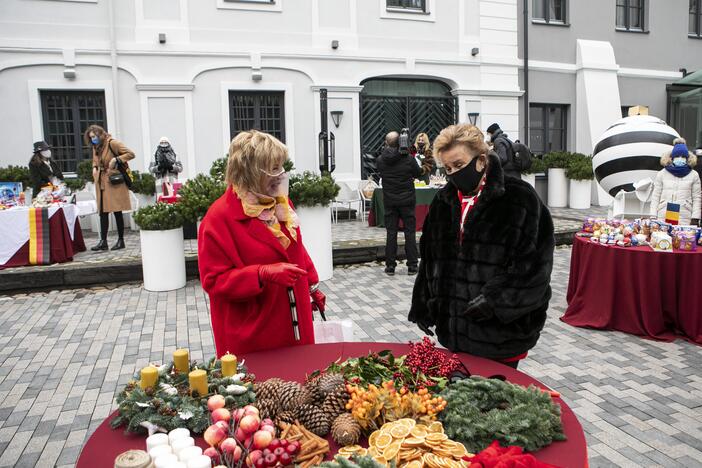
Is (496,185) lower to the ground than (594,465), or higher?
higher

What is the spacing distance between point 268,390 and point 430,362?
613 mm

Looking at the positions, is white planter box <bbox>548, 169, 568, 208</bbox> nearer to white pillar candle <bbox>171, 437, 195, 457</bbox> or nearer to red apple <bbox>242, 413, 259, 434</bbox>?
red apple <bbox>242, 413, 259, 434</bbox>

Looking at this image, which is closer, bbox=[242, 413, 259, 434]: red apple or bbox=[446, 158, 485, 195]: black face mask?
bbox=[242, 413, 259, 434]: red apple

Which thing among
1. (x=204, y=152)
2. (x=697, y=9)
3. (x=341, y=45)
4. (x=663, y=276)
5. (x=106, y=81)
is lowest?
(x=663, y=276)

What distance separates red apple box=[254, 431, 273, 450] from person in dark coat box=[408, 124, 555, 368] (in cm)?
121

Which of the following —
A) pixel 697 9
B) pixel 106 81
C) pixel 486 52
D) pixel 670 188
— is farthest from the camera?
pixel 697 9

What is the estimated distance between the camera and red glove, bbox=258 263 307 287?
2.46 m

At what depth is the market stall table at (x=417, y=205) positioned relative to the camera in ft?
37.3

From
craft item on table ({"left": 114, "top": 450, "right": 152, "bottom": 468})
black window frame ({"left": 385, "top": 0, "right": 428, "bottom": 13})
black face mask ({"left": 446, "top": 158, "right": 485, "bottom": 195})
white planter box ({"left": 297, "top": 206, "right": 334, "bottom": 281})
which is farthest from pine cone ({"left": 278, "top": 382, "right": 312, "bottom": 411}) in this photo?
black window frame ({"left": 385, "top": 0, "right": 428, "bottom": 13})

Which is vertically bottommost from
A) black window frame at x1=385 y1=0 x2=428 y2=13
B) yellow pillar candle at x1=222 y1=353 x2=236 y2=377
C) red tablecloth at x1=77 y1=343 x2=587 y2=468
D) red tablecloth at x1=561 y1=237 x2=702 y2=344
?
red tablecloth at x1=561 y1=237 x2=702 y2=344

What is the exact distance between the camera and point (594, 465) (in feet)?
10.2

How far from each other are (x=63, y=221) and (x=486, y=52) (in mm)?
11855

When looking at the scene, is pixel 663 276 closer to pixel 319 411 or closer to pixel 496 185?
pixel 496 185

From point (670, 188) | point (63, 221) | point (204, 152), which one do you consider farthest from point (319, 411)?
point (204, 152)
